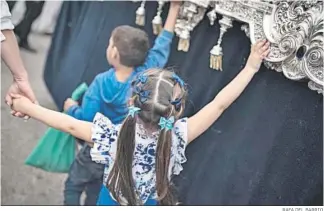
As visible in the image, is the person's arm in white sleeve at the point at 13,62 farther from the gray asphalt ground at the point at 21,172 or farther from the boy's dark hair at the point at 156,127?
the gray asphalt ground at the point at 21,172

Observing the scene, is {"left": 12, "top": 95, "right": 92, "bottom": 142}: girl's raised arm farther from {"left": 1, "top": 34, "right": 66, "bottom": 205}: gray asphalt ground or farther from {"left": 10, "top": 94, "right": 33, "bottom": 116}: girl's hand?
{"left": 1, "top": 34, "right": 66, "bottom": 205}: gray asphalt ground

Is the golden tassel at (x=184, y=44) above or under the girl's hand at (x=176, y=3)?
under

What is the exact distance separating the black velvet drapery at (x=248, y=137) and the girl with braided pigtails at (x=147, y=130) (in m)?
0.11

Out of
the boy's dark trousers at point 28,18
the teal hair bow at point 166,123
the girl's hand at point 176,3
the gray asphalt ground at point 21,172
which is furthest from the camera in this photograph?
the boy's dark trousers at point 28,18

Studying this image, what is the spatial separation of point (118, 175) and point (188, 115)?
35cm

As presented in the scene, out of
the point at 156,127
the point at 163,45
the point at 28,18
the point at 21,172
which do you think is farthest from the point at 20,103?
the point at 28,18

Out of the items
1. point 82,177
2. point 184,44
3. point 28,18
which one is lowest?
point 82,177

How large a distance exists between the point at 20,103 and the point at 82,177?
0.47 metres

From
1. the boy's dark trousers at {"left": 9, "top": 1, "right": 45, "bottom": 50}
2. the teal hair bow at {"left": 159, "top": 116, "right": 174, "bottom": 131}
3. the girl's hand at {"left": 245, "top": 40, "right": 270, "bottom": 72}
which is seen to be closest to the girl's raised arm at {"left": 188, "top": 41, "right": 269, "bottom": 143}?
the girl's hand at {"left": 245, "top": 40, "right": 270, "bottom": 72}

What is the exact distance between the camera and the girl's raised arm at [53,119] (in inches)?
49.9

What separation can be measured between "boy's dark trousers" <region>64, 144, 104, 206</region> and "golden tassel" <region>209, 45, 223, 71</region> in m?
0.48

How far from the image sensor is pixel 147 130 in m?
1.28

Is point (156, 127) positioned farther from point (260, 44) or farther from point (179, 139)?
point (260, 44)

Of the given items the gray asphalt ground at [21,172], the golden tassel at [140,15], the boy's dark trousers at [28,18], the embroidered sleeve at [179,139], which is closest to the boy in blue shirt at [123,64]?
the golden tassel at [140,15]
